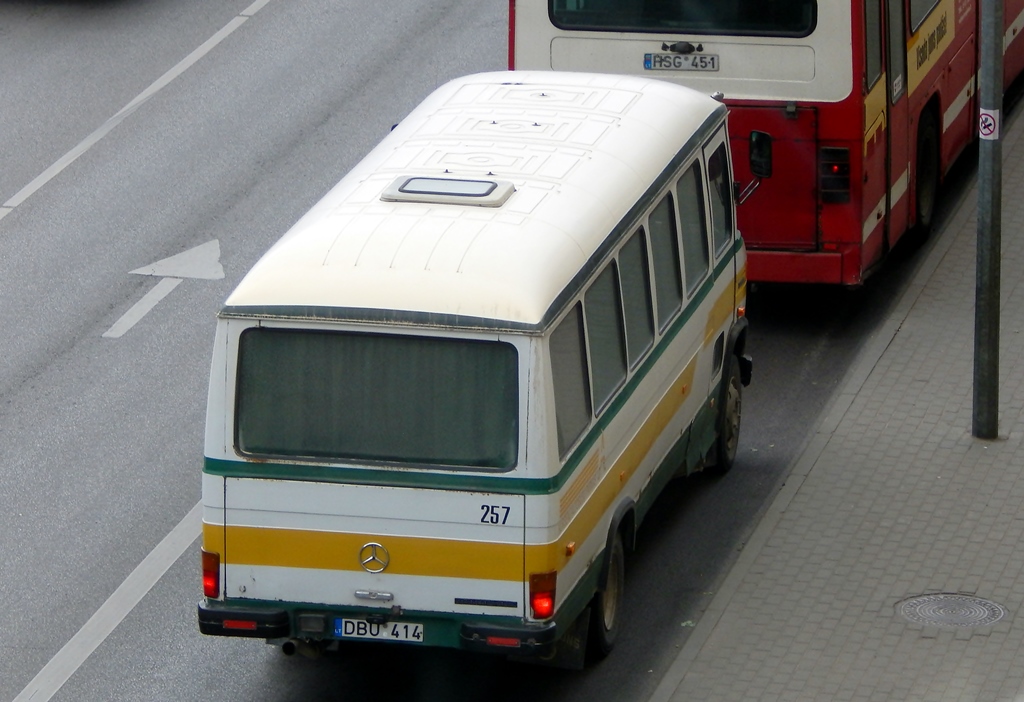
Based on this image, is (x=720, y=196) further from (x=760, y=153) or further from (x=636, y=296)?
(x=636, y=296)

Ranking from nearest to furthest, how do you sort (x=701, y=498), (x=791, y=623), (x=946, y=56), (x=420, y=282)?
1. (x=420, y=282)
2. (x=791, y=623)
3. (x=701, y=498)
4. (x=946, y=56)

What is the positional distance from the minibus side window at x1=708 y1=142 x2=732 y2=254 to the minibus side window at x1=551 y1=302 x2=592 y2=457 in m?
2.60

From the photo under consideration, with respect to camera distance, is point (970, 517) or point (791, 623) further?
point (970, 517)

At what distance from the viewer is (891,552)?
11.6m

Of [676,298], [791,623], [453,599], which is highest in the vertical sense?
[676,298]

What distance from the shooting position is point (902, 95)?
1540cm

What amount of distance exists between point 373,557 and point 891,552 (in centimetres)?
366

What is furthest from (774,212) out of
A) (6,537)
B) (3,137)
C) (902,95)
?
(3,137)

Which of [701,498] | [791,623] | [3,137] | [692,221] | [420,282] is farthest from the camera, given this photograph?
[3,137]

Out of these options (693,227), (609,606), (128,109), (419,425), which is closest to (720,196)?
(693,227)

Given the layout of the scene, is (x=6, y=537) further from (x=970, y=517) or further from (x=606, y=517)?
(x=970, y=517)

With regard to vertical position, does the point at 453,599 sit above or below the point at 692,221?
below

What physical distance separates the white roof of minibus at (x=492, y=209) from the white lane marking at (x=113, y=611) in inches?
102

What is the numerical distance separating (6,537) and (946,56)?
28.7 ft
